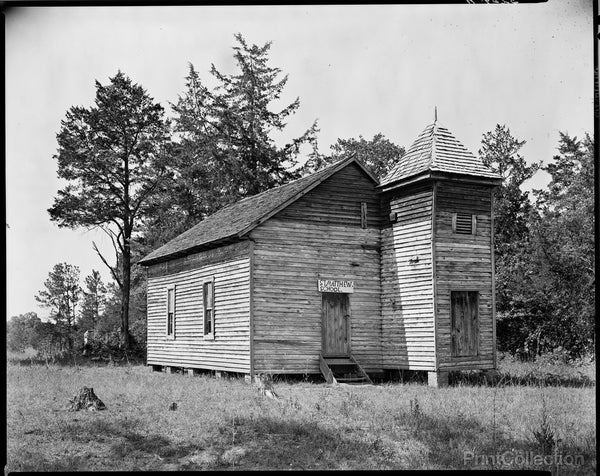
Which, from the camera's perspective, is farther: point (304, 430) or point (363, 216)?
point (363, 216)

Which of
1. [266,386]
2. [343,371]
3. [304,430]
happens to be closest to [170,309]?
[343,371]

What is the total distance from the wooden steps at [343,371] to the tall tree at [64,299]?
14.3 meters

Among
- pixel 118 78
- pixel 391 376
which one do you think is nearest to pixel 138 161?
pixel 118 78

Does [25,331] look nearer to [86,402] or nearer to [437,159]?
[86,402]

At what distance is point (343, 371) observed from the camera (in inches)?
719

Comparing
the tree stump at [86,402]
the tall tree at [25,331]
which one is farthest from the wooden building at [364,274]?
the tall tree at [25,331]

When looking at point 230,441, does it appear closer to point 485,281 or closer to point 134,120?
point 485,281

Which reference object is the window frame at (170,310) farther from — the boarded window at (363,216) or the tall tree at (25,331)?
the tall tree at (25,331)

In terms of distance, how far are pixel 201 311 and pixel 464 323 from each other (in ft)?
24.7

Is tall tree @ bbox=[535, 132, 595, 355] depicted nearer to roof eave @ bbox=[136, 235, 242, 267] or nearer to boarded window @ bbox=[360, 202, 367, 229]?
boarded window @ bbox=[360, 202, 367, 229]

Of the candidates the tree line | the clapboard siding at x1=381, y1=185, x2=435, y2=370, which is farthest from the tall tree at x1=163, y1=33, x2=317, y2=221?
the clapboard siding at x1=381, y1=185, x2=435, y2=370

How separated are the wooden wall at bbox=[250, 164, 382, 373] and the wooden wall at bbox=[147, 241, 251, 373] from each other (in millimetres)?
453

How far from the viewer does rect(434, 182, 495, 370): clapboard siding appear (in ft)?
56.7

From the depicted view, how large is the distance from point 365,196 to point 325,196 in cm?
121
